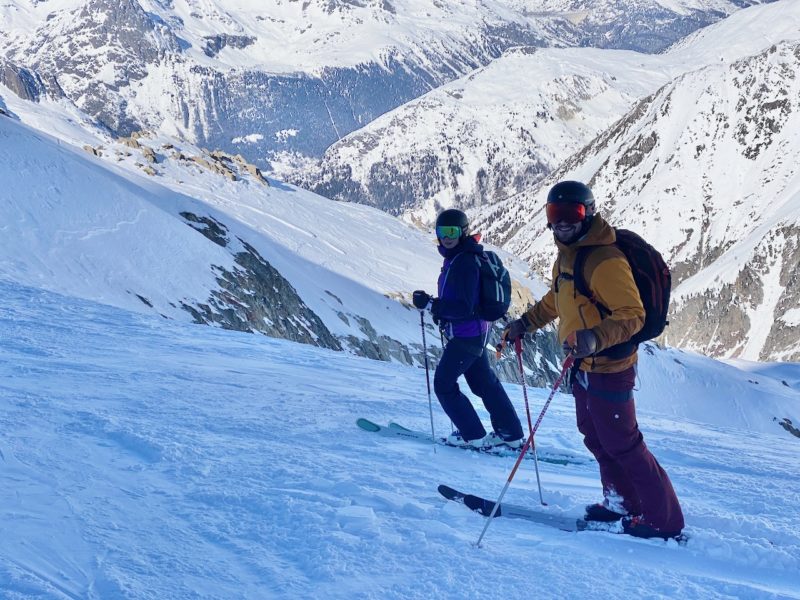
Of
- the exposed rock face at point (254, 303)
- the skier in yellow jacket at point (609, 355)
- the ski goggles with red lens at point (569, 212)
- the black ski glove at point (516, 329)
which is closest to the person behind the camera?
the skier in yellow jacket at point (609, 355)

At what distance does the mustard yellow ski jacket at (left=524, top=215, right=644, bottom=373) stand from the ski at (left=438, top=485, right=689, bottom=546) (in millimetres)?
1127

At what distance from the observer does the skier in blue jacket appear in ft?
23.9

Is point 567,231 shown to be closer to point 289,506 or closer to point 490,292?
point 490,292

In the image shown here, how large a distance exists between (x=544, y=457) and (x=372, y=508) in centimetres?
297

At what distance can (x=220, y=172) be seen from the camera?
4844 cm

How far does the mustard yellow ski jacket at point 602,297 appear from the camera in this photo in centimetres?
502

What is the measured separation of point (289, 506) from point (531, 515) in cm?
176

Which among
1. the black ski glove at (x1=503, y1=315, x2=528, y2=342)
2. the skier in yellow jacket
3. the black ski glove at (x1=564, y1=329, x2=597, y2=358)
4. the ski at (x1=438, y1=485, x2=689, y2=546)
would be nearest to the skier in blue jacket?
the black ski glove at (x1=503, y1=315, x2=528, y2=342)

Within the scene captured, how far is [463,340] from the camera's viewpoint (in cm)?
756

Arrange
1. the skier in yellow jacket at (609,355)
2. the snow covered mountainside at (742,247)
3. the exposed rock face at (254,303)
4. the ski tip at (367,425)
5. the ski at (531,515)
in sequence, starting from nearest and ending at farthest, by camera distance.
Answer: the skier in yellow jacket at (609,355), the ski at (531,515), the ski tip at (367,425), the exposed rock face at (254,303), the snow covered mountainside at (742,247)

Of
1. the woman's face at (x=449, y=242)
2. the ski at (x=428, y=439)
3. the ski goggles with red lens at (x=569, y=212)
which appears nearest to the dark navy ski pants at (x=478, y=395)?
the ski at (x=428, y=439)

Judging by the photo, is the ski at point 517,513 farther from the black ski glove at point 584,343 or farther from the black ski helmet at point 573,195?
the black ski helmet at point 573,195

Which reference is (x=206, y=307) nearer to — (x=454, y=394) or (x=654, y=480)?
(x=454, y=394)

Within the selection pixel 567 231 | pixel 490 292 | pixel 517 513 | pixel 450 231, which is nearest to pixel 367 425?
pixel 490 292
